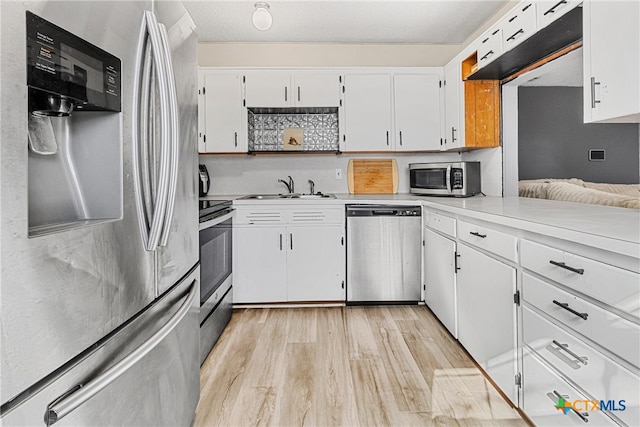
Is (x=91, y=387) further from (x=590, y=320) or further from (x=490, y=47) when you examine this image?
(x=490, y=47)

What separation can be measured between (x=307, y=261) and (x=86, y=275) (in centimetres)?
251

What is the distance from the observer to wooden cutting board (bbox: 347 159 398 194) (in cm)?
394

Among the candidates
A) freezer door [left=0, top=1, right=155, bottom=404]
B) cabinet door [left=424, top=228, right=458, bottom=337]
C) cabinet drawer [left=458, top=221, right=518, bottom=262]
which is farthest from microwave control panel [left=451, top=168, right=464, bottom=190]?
freezer door [left=0, top=1, right=155, bottom=404]

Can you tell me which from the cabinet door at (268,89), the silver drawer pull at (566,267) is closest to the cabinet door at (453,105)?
the cabinet door at (268,89)

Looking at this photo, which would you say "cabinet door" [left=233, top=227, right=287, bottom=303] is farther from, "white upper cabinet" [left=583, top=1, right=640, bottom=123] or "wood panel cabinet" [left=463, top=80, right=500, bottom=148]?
"white upper cabinet" [left=583, top=1, right=640, bottom=123]

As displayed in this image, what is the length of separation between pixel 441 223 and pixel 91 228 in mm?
2304

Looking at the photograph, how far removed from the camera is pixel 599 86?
5.40 ft

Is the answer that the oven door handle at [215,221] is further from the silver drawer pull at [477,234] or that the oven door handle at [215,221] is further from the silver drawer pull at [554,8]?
the silver drawer pull at [554,8]

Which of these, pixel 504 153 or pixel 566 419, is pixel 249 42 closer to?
pixel 504 153

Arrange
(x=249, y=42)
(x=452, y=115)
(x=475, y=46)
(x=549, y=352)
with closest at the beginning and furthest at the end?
1. (x=549, y=352)
2. (x=475, y=46)
3. (x=452, y=115)
4. (x=249, y=42)

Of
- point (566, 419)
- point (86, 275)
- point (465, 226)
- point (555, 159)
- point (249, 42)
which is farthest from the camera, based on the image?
point (249, 42)

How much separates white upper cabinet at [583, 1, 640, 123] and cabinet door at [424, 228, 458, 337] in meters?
1.11

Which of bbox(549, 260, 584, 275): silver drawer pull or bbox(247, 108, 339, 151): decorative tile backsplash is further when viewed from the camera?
bbox(247, 108, 339, 151): decorative tile backsplash

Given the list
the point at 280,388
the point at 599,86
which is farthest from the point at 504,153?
the point at 280,388
